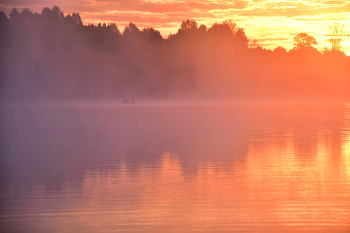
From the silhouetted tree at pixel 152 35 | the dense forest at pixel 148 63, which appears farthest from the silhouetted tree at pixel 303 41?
the silhouetted tree at pixel 152 35

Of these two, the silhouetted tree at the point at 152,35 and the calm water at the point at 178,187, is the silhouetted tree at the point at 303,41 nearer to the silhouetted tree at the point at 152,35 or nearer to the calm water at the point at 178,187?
the silhouetted tree at the point at 152,35

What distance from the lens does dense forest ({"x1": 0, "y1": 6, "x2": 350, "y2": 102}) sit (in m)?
92.1

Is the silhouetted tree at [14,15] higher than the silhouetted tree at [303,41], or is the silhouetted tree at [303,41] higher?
the silhouetted tree at [14,15]

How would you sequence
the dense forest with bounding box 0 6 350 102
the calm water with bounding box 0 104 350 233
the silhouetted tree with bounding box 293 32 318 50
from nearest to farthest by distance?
the calm water with bounding box 0 104 350 233 < the dense forest with bounding box 0 6 350 102 < the silhouetted tree with bounding box 293 32 318 50

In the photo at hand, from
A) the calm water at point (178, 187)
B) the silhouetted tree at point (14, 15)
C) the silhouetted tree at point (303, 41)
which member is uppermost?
the silhouetted tree at point (14, 15)

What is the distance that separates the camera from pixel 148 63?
10912 cm

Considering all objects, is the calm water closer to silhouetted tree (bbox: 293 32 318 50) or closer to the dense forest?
the dense forest

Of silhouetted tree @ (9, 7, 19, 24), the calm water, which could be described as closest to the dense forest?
silhouetted tree @ (9, 7, 19, 24)

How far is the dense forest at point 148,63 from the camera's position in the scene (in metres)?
92.1

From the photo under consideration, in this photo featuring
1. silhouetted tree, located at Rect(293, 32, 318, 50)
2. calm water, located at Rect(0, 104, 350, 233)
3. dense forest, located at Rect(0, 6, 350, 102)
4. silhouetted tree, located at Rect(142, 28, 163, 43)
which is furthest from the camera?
silhouetted tree, located at Rect(293, 32, 318, 50)

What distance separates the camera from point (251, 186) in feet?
32.5

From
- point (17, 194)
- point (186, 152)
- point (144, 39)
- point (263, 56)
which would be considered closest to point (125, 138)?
point (186, 152)

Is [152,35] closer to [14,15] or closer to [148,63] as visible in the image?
[148,63]

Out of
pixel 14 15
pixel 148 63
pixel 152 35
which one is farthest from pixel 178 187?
pixel 152 35
